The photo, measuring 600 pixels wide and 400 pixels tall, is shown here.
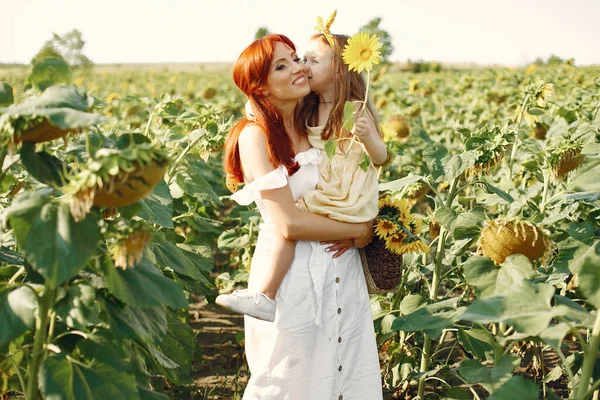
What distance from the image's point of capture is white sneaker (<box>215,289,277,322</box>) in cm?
215

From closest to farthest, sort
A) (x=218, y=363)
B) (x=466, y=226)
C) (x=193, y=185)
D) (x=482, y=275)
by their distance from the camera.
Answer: (x=482, y=275) < (x=466, y=226) < (x=193, y=185) < (x=218, y=363)

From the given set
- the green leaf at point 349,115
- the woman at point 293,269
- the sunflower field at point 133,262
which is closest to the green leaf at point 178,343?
the sunflower field at point 133,262

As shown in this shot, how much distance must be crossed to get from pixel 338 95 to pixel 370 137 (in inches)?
9.6

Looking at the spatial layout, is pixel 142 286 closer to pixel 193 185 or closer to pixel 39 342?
pixel 39 342

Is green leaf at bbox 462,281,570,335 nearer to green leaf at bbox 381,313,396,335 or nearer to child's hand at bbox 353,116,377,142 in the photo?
child's hand at bbox 353,116,377,142

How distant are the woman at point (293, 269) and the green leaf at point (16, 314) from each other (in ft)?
2.78

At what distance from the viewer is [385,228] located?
2242mm

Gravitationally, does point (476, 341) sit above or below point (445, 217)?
below

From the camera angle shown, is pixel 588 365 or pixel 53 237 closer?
pixel 53 237

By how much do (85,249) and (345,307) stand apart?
1149mm

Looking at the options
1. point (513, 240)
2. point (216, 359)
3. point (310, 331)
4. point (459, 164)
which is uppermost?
point (459, 164)

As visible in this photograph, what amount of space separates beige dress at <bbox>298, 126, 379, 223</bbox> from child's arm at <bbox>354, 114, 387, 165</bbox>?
0.15 ft

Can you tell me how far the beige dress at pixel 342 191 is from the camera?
7.25ft

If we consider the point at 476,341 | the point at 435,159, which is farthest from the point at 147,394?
the point at 435,159
